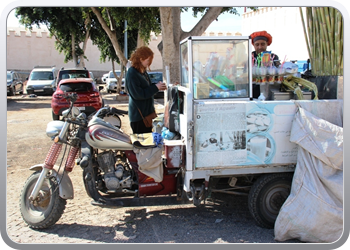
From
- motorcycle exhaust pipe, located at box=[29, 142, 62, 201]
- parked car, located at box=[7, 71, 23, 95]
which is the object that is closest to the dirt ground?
motorcycle exhaust pipe, located at box=[29, 142, 62, 201]

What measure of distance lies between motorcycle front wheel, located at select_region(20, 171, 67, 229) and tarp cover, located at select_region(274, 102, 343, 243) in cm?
231

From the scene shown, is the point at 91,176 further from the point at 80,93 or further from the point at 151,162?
the point at 80,93

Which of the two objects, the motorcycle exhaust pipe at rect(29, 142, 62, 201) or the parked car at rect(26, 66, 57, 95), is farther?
the parked car at rect(26, 66, 57, 95)

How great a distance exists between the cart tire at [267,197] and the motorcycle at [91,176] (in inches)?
31.6

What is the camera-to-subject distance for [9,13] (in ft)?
10.3

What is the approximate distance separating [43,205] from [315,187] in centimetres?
287

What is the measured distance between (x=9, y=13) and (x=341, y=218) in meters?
3.62

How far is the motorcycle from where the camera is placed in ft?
12.4

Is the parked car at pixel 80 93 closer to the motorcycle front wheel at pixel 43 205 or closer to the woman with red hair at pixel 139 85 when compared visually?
the woman with red hair at pixel 139 85

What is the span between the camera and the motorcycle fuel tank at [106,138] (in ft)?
12.5

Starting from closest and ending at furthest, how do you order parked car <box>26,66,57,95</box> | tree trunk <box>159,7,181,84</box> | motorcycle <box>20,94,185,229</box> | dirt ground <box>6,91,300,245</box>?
1. dirt ground <box>6,91,300,245</box>
2. motorcycle <box>20,94,185,229</box>
3. tree trunk <box>159,7,181,84</box>
4. parked car <box>26,66,57,95</box>

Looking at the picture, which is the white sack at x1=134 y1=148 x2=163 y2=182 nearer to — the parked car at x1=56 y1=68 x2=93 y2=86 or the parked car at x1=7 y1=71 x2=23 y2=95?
the parked car at x1=56 y1=68 x2=93 y2=86

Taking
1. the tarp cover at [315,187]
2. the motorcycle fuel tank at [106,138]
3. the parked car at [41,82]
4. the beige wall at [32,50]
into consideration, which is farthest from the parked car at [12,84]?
the tarp cover at [315,187]

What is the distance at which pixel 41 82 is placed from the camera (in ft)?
73.8
